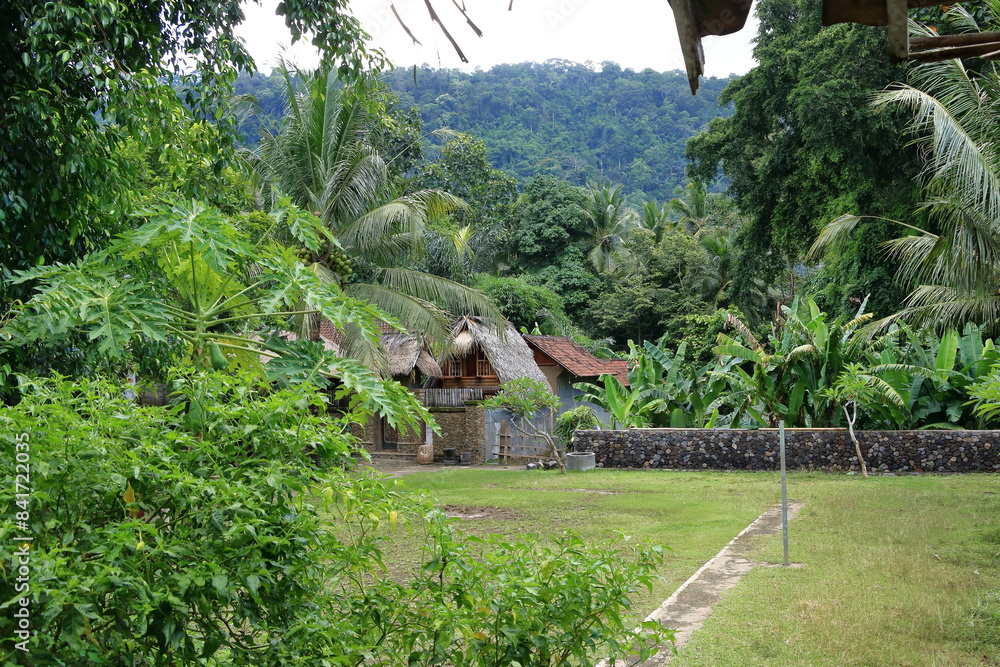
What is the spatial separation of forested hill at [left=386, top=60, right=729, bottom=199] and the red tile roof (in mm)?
26427

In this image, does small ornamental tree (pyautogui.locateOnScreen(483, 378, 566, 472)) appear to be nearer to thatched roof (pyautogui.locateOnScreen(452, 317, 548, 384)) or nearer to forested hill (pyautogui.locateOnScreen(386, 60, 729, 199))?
thatched roof (pyautogui.locateOnScreen(452, 317, 548, 384))

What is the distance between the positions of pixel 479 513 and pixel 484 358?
11.1 m

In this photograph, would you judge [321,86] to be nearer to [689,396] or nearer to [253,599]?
[689,396]

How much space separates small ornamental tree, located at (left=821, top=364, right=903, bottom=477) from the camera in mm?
14055

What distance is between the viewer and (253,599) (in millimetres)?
2164

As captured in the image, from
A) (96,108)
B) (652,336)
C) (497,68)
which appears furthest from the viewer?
(497,68)

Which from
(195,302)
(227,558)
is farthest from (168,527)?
(195,302)

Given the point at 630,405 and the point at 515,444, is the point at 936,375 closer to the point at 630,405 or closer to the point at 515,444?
the point at 630,405

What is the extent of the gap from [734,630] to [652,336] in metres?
25.4

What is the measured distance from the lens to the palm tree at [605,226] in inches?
1284

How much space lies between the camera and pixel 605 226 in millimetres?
34094

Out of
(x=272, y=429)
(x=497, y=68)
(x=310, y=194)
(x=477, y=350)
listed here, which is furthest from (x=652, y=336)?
(x=497, y=68)

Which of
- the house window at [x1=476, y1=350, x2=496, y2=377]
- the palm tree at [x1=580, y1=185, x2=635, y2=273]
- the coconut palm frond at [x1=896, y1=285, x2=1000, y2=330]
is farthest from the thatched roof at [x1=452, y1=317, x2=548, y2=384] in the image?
the palm tree at [x1=580, y1=185, x2=635, y2=273]

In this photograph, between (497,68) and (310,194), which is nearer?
(310,194)
